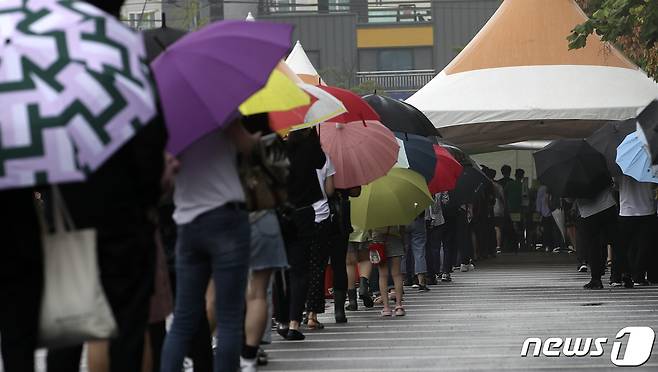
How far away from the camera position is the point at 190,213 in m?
7.56

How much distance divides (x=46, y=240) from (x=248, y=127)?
3681 millimetres

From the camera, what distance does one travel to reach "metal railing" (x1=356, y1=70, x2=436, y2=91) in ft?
255

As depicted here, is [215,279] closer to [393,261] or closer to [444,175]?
[393,261]

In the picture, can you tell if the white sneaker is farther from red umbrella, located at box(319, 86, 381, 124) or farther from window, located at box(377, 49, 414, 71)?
window, located at box(377, 49, 414, 71)

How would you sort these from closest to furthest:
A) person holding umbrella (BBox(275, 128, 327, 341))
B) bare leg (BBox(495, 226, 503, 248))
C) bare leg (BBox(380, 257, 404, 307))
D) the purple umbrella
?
1. the purple umbrella
2. person holding umbrella (BBox(275, 128, 327, 341))
3. bare leg (BBox(380, 257, 404, 307))
4. bare leg (BBox(495, 226, 503, 248))

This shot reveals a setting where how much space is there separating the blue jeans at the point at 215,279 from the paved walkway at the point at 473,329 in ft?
9.85

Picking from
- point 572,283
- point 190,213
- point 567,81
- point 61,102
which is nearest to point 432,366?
point 190,213

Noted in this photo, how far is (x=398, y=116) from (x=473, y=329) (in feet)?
15.5

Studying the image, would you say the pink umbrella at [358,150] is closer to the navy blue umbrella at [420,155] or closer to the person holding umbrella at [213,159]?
the navy blue umbrella at [420,155]

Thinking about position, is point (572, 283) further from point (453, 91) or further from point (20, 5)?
point (20, 5)

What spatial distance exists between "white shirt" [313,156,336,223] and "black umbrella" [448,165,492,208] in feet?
30.6

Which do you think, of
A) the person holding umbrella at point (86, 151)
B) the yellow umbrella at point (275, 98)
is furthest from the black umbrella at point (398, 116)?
the person holding umbrella at point (86, 151)

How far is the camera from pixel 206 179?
7.60 metres

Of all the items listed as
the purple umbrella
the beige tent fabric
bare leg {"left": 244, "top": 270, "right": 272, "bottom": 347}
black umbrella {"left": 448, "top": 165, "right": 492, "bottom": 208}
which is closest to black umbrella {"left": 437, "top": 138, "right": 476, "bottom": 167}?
black umbrella {"left": 448, "top": 165, "right": 492, "bottom": 208}
